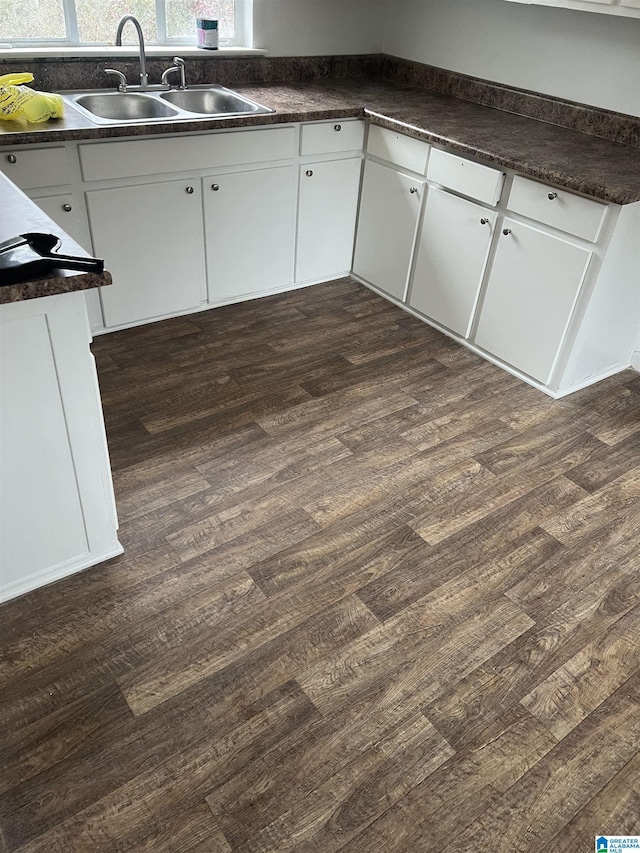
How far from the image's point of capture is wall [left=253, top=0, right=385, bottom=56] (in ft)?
11.3

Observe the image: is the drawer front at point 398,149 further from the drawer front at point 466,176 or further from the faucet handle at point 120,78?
the faucet handle at point 120,78

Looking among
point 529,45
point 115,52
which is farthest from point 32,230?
point 529,45

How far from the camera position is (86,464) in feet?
5.90

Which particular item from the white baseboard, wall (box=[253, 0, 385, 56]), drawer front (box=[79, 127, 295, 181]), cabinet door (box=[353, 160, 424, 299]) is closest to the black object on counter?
the white baseboard

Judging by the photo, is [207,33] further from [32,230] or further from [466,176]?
[32,230]

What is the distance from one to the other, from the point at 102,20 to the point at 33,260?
7.57 feet

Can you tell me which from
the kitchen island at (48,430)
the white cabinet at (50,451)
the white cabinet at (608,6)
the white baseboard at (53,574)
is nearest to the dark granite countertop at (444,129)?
the white cabinet at (608,6)

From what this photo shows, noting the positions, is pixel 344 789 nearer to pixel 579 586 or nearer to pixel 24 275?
pixel 579 586

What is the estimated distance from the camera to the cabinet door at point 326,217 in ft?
11.0

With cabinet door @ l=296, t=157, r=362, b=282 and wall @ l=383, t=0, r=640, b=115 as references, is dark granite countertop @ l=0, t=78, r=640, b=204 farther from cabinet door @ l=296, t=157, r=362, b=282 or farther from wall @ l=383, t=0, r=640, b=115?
cabinet door @ l=296, t=157, r=362, b=282

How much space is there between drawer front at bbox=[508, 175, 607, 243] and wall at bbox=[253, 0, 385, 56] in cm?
166

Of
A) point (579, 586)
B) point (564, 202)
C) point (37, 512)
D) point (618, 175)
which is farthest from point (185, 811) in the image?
point (618, 175)

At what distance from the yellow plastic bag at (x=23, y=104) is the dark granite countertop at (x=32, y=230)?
0.96 metres

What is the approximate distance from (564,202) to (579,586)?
147 centimetres
